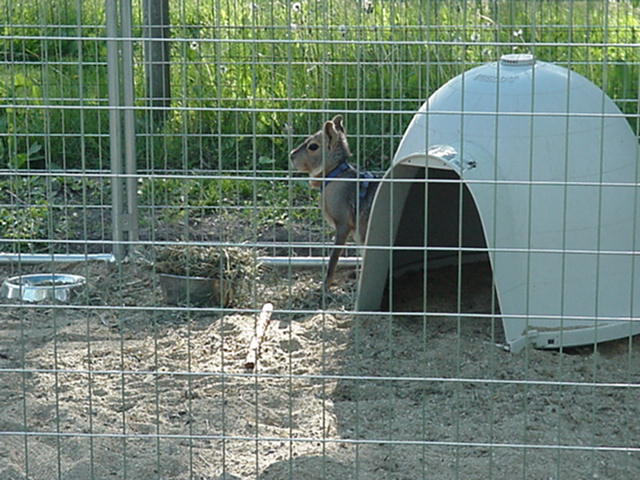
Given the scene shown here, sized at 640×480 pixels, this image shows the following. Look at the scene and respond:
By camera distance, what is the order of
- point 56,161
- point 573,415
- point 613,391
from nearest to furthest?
point 573,415, point 613,391, point 56,161

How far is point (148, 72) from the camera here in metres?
6.21

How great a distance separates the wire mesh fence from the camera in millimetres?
3750

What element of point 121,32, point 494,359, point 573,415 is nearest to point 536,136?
point 494,359

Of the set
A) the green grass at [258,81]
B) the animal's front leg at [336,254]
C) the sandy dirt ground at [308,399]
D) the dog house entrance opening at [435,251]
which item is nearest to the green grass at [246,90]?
the green grass at [258,81]

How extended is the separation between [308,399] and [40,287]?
6.09ft

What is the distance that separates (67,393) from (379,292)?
5.51 ft

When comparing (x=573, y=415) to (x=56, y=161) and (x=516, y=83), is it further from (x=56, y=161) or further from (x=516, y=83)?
(x=56, y=161)

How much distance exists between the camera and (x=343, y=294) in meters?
6.11

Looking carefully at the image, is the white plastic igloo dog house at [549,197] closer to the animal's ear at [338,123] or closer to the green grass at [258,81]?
the animal's ear at [338,123]

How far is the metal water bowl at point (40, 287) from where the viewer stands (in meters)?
5.75

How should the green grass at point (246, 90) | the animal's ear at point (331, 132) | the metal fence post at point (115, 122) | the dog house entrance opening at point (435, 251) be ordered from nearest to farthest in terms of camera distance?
1. the dog house entrance opening at point (435, 251)
2. the metal fence post at point (115, 122)
3. the animal's ear at point (331, 132)
4. the green grass at point (246, 90)

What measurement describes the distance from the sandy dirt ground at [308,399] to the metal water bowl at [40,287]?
0.07 m

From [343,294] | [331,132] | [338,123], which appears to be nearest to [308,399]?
[343,294]

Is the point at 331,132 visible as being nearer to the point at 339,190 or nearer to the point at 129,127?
the point at 339,190
